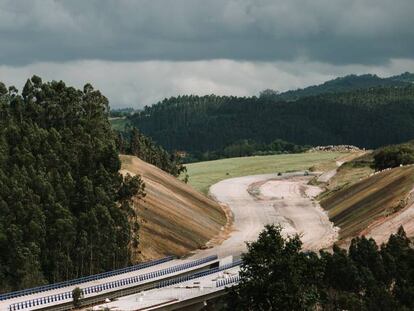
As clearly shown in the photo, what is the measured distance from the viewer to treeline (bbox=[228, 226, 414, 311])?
7581 cm

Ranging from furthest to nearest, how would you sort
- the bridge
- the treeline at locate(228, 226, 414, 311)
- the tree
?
the bridge, the treeline at locate(228, 226, 414, 311), the tree

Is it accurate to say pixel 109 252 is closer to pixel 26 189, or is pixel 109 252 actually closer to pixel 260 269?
pixel 26 189

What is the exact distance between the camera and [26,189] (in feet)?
374

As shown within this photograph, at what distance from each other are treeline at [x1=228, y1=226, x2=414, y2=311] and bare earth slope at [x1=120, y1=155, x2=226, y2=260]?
43541mm

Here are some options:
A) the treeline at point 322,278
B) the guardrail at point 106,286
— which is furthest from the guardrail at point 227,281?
the guardrail at point 106,286

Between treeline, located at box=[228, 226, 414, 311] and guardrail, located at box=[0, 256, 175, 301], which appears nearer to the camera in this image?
treeline, located at box=[228, 226, 414, 311]

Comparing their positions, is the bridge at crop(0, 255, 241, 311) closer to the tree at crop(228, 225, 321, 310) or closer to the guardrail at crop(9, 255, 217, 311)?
the guardrail at crop(9, 255, 217, 311)

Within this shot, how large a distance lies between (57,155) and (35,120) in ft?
96.5

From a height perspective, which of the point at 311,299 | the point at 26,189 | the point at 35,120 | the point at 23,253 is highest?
the point at 35,120

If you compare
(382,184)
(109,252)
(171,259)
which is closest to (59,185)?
(109,252)

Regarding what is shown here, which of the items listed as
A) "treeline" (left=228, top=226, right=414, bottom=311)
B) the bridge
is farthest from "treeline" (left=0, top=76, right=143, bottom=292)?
"treeline" (left=228, top=226, right=414, bottom=311)

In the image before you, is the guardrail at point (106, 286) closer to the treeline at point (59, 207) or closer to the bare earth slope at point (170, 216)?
the treeline at point (59, 207)

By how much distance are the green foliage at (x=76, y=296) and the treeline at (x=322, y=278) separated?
17.0 metres

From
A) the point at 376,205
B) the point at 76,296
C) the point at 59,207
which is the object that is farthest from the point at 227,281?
the point at 376,205
